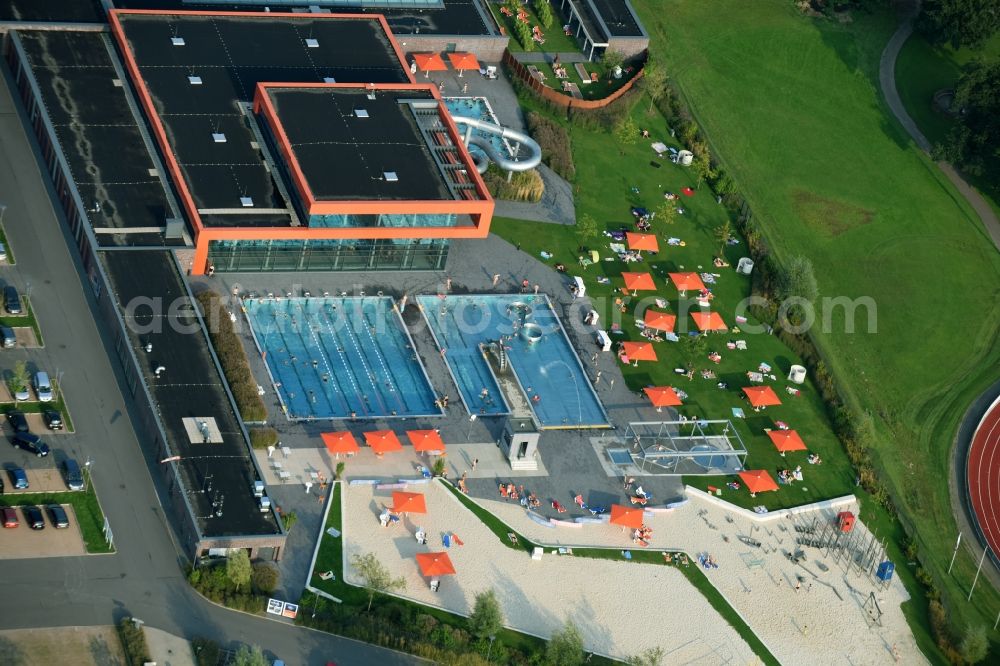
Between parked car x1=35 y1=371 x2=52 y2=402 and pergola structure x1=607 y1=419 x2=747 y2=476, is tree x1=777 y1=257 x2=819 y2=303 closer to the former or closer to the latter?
pergola structure x1=607 y1=419 x2=747 y2=476

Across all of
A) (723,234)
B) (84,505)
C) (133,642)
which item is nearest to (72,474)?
(84,505)

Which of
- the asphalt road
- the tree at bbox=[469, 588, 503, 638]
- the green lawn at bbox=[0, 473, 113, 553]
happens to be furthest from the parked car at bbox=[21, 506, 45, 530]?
the tree at bbox=[469, 588, 503, 638]

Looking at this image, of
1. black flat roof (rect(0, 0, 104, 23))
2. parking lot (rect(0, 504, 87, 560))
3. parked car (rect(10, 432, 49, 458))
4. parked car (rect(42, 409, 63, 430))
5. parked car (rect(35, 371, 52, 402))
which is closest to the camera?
parking lot (rect(0, 504, 87, 560))

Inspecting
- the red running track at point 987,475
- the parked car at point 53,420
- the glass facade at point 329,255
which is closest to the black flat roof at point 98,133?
the glass facade at point 329,255

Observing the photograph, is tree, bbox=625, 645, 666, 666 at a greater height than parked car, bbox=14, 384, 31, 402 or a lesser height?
lesser

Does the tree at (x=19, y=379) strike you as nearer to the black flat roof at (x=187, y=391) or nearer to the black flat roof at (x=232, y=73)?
the black flat roof at (x=187, y=391)

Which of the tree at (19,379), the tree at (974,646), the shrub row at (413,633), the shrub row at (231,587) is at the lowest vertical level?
the tree at (974,646)
